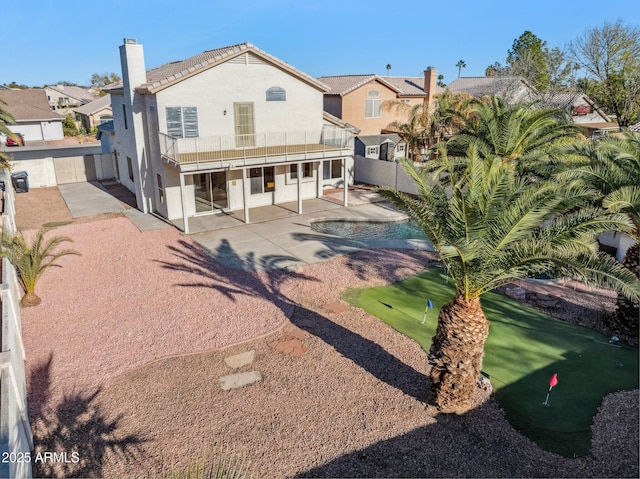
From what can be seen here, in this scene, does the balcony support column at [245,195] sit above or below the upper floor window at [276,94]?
below

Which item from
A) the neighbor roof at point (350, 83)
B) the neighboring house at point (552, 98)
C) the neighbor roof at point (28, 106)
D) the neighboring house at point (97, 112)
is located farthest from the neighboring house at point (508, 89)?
the neighbor roof at point (28, 106)

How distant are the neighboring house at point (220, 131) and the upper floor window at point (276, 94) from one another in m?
0.05

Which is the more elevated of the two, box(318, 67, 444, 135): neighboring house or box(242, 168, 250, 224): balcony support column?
box(318, 67, 444, 135): neighboring house

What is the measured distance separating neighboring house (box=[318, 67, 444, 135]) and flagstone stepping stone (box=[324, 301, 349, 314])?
23.1 m

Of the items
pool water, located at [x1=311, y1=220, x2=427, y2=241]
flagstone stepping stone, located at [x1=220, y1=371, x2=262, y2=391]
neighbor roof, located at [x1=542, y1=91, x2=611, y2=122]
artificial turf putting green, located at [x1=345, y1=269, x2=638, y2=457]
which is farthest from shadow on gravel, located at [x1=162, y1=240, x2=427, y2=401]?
neighbor roof, located at [x1=542, y1=91, x2=611, y2=122]

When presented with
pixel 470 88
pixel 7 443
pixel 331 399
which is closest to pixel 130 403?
pixel 7 443

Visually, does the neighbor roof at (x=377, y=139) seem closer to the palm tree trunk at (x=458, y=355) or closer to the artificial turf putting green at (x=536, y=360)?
the artificial turf putting green at (x=536, y=360)

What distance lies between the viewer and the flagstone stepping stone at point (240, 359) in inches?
407

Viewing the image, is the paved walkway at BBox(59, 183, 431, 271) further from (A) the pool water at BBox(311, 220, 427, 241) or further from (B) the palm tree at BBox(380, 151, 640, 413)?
(B) the palm tree at BBox(380, 151, 640, 413)

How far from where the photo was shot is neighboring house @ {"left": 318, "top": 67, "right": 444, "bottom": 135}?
34594mm

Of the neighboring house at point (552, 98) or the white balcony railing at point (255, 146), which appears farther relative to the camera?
the neighboring house at point (552, 98)

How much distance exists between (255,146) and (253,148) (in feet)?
1.17

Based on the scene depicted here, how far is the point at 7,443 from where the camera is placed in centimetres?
577

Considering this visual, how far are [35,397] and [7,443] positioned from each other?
363 centimetres
